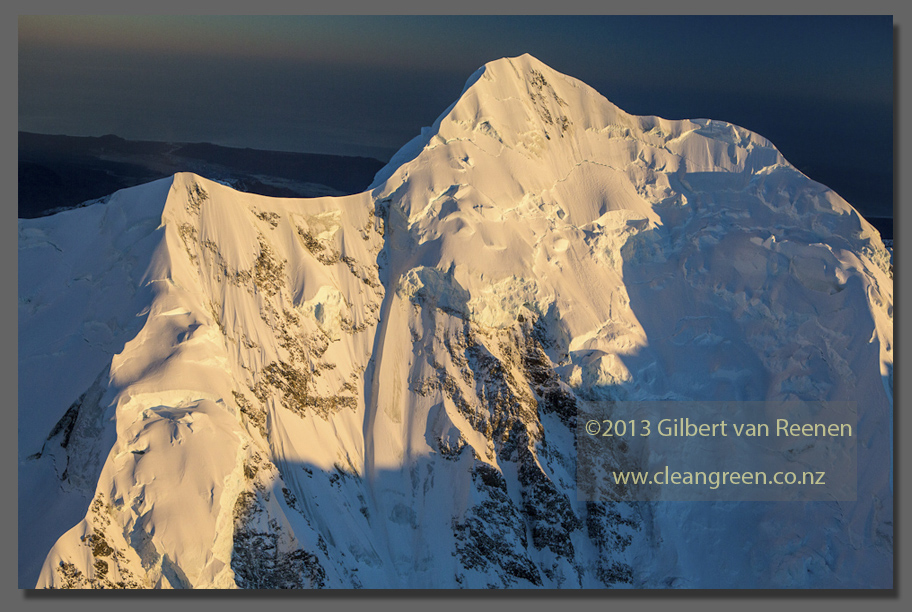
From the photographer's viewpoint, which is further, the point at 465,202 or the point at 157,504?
the point at 465,202

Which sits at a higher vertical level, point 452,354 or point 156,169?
point 156,169

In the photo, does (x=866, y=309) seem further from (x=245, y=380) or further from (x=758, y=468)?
(x=245, y=380)

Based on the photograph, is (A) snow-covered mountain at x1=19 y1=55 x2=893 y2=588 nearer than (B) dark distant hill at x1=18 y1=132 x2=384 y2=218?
Yes

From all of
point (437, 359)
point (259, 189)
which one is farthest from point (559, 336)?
point (259, 189)

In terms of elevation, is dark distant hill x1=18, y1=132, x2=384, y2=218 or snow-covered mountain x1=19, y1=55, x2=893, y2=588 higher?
dark distant hill x1=18, y1=132, x2=384, y2=218

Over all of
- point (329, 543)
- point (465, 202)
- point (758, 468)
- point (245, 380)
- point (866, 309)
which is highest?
point (465, 202)

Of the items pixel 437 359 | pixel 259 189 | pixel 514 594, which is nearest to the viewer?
pixel 514 594
